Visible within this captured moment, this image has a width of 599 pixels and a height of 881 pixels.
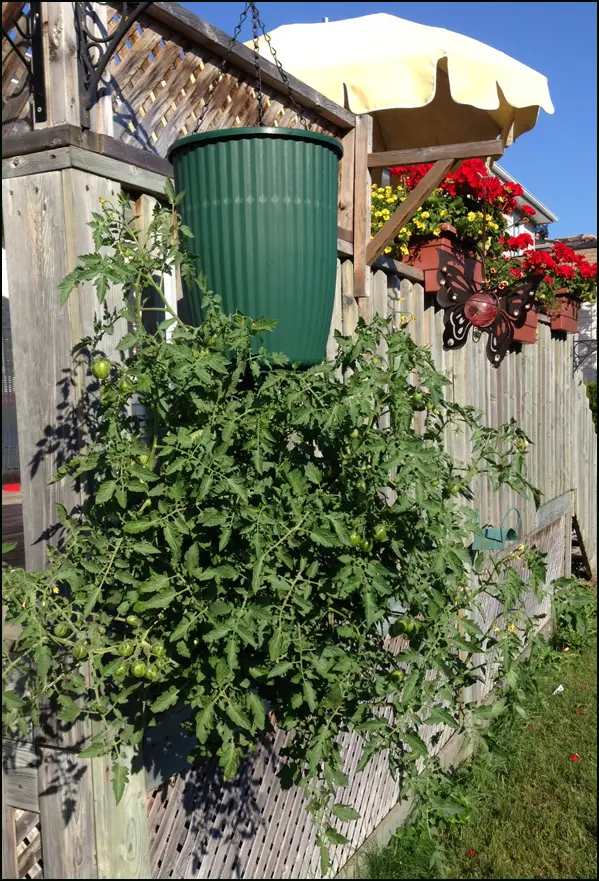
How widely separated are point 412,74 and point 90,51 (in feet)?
10.4

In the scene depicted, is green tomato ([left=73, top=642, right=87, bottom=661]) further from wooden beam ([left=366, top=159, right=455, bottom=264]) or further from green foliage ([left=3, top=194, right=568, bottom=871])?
wooden beam ([left=366, top=159, right=455, bottom=264])

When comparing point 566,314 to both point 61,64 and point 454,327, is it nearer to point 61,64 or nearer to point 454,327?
point 454,327

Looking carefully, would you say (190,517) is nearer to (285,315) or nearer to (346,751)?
(285,315)

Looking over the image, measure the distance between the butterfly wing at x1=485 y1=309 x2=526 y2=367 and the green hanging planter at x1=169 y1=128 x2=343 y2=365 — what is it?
9.28ft

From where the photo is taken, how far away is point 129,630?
2055mm

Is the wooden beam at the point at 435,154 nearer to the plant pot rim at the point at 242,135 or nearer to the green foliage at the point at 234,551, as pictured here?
the plant pot rim at the point at 242,135

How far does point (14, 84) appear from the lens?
6.70 ft

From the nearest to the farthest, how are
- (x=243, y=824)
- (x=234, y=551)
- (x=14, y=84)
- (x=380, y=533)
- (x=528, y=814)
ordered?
(x=380, y=533) → (x=234, y=551) → (x=14, y=84) → (x=243, y=824) → (x=528, y=814)

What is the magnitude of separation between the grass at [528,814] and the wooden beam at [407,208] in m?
1.71

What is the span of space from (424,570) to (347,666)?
0.33m

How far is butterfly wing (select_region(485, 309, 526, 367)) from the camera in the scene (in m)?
4.86

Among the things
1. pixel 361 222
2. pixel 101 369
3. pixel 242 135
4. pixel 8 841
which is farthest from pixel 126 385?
pixel 361 222

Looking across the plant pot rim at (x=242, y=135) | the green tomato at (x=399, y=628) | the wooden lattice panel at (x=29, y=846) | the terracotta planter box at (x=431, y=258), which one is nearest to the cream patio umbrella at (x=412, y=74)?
the terracotta planter box at (x=431, y=258)

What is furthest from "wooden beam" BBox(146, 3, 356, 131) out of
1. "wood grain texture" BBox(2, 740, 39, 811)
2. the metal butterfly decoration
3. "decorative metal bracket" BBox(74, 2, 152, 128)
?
"wood grain texture" BBox(2, 740, 39, 811)
